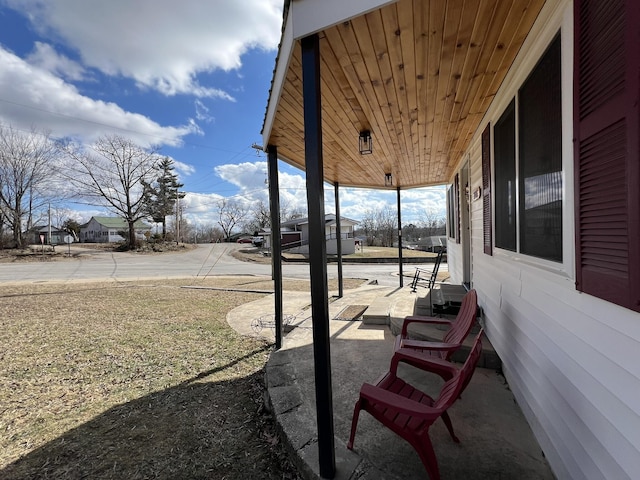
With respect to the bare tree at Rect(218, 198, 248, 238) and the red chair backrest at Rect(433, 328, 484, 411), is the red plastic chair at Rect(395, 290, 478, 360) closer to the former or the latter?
the red chair backrest at Rect(433, 328, 484, 411)

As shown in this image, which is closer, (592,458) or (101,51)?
(592,458)

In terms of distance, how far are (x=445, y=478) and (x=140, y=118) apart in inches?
1461

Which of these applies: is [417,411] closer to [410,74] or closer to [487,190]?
[410,74]

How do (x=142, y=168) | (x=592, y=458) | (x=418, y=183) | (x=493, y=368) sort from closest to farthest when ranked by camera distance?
(x=592, y=458), (x=493, y=368), (x=418, y=183), (x=142, y=168)

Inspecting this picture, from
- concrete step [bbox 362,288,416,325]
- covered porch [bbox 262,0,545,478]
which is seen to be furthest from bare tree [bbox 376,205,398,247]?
covered porch [bbox 262,0,545,478]

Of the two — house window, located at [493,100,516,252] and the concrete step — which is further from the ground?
house window, located at [493,100,516,252]

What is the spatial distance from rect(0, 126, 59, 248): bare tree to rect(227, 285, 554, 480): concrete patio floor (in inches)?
1155

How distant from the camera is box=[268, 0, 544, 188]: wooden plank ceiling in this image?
1714 mm

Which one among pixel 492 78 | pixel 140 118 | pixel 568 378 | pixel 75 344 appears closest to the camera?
pixel 568 378

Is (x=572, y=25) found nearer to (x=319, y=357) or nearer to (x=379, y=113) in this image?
(x=379, y=113)

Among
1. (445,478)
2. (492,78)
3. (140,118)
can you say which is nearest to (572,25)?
(492,78)

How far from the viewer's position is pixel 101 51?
1066 centimetres

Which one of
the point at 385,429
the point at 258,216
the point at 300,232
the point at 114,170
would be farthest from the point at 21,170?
the point at 385,429

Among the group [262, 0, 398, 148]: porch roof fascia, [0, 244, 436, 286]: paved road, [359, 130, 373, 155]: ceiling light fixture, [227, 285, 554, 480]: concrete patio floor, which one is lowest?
[0, 244, 436, 286]: paved road
